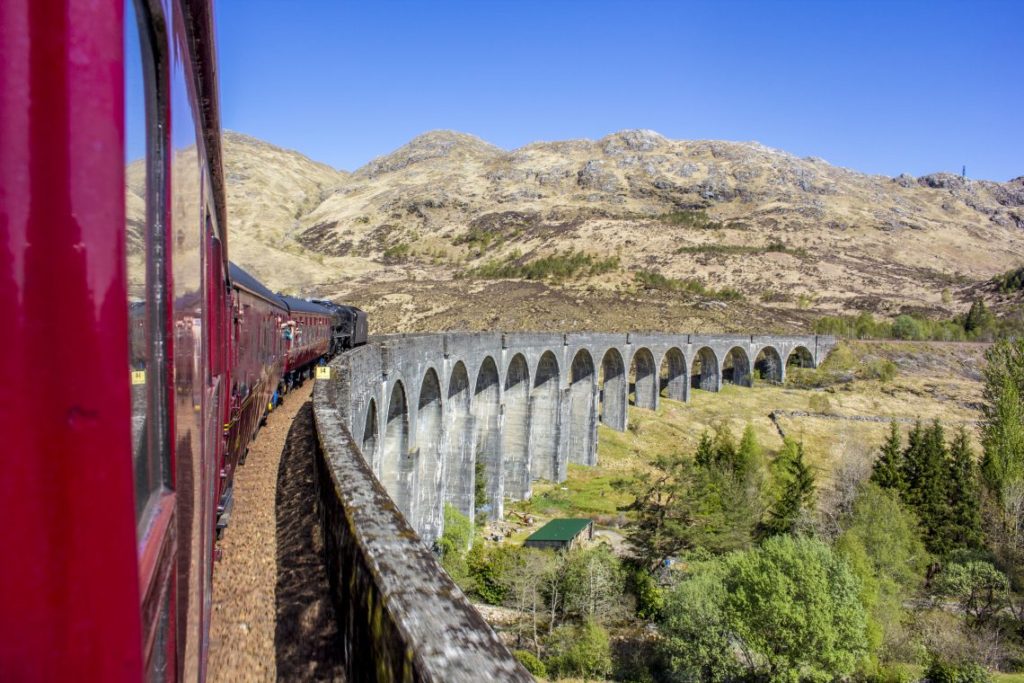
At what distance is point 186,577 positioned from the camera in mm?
1688

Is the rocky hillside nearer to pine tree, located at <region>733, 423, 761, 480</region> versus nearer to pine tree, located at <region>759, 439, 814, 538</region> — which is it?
pine tree, located at <region>733, 423, 761, 480</region>

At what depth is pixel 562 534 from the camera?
27.1m

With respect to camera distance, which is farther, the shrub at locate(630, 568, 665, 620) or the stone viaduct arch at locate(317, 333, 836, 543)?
the shrub at locate(630, 568, 665, 620)

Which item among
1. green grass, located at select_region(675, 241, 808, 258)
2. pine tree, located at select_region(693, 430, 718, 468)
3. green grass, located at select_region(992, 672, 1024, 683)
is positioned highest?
green grass, located at select_region(675, 241, 808, 258)

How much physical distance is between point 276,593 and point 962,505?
32141 mm

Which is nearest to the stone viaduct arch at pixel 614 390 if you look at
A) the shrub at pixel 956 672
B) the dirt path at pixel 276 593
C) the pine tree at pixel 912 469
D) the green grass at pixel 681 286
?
the pine tree at pixel 912 469

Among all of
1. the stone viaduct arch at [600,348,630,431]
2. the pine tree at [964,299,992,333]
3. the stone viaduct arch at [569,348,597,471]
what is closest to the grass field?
the stone viaduct arch at [600,348,630,431]

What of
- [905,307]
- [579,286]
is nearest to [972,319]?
[905,307]

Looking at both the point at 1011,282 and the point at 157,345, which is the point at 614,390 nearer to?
the point at 157,345

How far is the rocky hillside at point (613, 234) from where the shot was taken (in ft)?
219

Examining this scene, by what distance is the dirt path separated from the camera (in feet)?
11.0

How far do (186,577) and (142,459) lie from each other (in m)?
0.70

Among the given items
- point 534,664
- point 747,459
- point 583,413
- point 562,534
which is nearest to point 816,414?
point 747,459

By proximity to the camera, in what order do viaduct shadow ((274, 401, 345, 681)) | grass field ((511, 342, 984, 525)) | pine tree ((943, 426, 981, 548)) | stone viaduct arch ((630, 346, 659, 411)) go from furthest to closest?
stone viaduct arch ((630, 346, 659, 411))
grass field ((511, 342, 984, 525))
pine tree ((943, 426, 981, 548))
viaduct shadow ((274, 401, 345, 681))
